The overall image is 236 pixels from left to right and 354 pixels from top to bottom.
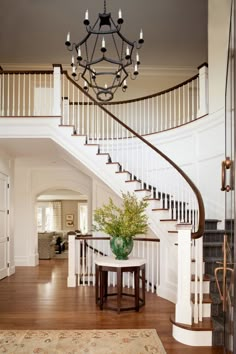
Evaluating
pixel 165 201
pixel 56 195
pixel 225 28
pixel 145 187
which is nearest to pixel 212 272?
pixel 165 201

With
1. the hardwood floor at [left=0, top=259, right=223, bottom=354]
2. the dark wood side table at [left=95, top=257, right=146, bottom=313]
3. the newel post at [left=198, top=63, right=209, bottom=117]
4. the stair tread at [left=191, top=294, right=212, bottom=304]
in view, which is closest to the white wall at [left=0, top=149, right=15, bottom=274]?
the hardwood floor at [left=0, top=259, right=223, bottom=354]

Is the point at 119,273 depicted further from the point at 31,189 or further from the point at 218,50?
the point at 31,189

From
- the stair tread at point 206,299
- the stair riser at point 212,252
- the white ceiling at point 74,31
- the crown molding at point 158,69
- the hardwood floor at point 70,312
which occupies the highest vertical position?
the white ceiling at point 74,31

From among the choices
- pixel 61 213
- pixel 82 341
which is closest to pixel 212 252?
pixel 82 341

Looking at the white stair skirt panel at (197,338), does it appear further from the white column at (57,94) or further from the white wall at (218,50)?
the white column at (57,94)

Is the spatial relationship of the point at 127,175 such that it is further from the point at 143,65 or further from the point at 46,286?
the point at 143,65

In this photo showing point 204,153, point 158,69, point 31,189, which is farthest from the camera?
point 31,189

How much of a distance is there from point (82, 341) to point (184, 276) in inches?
51.6

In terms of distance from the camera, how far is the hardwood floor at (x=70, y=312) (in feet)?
15.2

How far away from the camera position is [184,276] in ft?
14.0

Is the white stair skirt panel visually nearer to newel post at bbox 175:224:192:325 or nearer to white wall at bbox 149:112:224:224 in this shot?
newel post at bbox 175:224:192:325

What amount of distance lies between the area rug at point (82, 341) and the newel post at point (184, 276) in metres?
0.39

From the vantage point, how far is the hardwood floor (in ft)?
15.2

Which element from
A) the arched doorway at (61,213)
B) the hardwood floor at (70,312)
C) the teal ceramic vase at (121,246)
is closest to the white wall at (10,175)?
the hardwood floor at (70,312)
